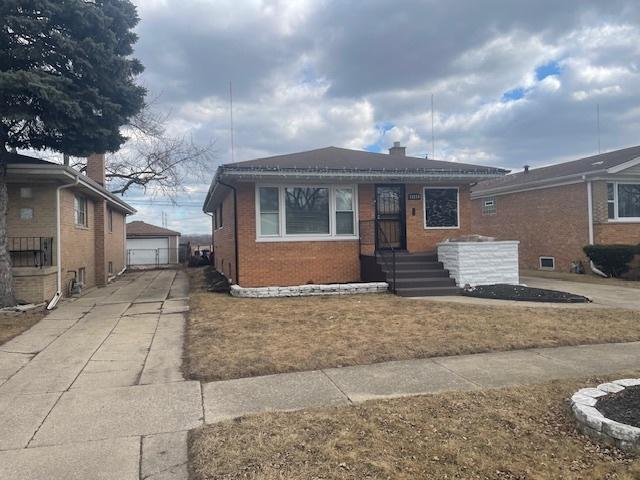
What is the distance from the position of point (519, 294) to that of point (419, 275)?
2.29 metres

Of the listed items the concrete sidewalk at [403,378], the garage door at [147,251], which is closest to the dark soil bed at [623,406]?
the concrete sidewalk at [403,378]

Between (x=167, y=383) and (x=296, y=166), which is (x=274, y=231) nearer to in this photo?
(x=296, y=166)

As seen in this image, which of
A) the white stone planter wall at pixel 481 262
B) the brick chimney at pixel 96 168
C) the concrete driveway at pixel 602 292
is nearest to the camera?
the concrete driveway at pixel 602 292

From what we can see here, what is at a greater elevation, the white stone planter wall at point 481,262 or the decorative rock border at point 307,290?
the white stone planter wall at point 481,262

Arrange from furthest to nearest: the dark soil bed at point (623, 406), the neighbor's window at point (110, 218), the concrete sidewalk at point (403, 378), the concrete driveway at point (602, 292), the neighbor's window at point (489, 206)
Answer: the neighbor's window at point (489, 206), the neighbor's window at point (110, 218), the concrete driveway at point (602, 292), the concrete sidewalk at point (403, 378), the dark soil bed at point (623, 406)

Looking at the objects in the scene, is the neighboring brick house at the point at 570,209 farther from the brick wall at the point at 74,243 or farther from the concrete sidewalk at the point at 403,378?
the brick wall at the point at 74,243

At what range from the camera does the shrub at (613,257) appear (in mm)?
14898

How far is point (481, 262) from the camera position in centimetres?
1140

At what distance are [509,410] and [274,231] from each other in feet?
28.5

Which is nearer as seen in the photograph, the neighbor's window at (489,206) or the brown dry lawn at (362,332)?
the brown dry lawn at (362,332)

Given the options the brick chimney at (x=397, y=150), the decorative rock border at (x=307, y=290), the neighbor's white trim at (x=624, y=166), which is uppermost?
the brick chimney at (x=397, y=150)

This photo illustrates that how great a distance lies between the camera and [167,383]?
5102mm

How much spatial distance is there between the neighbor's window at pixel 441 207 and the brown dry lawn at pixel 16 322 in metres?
9.49

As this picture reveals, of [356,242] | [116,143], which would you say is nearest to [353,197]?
[356,242]
